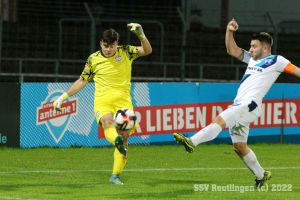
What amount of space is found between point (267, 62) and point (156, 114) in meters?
5.81

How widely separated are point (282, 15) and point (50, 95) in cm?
905

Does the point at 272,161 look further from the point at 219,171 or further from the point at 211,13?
the point at 211,13

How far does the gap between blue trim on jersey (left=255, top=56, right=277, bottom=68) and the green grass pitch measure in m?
1.53

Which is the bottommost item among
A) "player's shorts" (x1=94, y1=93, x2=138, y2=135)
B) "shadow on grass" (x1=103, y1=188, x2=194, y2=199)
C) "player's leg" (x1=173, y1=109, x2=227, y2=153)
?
"shadow on grass" (x1=103, y1=188, x2=194, y2=199)

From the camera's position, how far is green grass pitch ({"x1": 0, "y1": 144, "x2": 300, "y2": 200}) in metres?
6.15

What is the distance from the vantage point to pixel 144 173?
7.98 metres

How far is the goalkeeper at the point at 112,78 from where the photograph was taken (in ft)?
22.0

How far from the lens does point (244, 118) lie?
19.7ft

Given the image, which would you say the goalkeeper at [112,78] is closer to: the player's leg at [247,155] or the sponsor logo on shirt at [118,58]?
the sponsor logo on shirt at [118,58]

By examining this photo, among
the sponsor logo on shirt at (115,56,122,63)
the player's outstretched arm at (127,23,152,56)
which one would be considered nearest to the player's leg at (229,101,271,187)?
the player's outstretched arm at (127,23,152,56)

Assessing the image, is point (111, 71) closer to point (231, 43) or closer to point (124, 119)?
point (124, 119)

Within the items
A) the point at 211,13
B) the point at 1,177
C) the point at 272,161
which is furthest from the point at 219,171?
the point at 211,13

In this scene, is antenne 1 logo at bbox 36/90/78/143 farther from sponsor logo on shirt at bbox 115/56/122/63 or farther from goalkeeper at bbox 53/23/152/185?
sponsor logo on shirt at bbox 115/56/122/63

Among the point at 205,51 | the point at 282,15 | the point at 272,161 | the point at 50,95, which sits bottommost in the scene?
the point at 272,161
